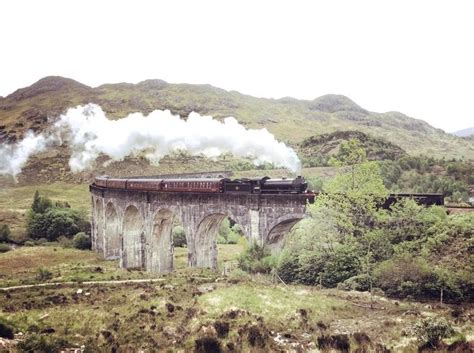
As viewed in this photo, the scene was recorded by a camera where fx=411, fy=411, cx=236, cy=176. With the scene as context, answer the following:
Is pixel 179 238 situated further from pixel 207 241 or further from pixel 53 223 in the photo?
pixel 207 241

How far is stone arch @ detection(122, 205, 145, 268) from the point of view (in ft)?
120

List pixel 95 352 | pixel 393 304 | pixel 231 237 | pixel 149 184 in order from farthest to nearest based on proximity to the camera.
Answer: pixel 231 237 < pixel 149 184 < pixel 393 304 < pixel 95 352

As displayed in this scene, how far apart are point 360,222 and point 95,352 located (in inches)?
532

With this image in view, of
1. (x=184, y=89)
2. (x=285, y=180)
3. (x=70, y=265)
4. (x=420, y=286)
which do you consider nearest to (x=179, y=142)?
(x=70, y=265)

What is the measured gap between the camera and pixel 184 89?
550ft

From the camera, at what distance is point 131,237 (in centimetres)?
3766

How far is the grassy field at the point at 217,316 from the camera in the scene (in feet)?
44.4

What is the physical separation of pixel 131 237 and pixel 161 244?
5.55 m

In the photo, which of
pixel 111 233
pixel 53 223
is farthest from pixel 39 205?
pixel 111 233

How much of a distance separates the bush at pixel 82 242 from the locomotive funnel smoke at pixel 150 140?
1816 centimetres

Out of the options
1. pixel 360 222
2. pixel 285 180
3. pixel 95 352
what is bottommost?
pixel 95 352

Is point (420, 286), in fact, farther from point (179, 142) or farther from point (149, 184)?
point (179, 142)

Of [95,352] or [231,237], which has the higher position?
[95,352]

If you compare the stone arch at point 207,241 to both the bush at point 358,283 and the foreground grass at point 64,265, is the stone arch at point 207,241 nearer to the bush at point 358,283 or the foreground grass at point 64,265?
the foreground grass at point 64,265
